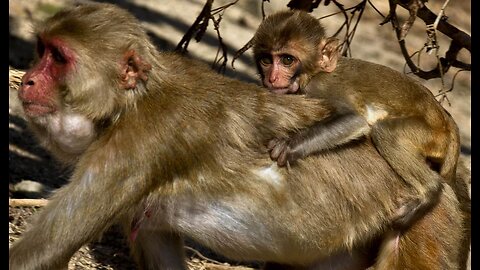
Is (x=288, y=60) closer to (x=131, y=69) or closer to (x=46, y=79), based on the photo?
(x=131, y=69)

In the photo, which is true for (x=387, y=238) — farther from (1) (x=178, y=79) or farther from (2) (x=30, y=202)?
(2) (x=30, y=202)

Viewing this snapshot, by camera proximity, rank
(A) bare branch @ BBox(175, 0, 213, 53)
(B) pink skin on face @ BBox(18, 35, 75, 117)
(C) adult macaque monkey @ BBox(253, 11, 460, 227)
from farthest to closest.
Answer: (A) bare branch @ BBox(175, 0, 213, 53), (C) adult macaque monkey @ BBox(253, 11, 460, 227), (B) pink skin on face @ BBox(18, 35, 75, 117)

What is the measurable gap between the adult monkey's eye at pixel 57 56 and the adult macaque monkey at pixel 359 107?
1.26 m

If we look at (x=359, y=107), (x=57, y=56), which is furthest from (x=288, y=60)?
(x=57, y=56)

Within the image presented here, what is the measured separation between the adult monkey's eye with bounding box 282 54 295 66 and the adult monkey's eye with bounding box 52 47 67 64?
1719mm

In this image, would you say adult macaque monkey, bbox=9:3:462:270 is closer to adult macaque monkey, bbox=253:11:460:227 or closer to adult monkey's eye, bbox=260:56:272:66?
adult macaque monkey, bbox=253:11:460:227

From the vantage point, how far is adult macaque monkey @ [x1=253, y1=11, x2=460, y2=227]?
614 centimetres

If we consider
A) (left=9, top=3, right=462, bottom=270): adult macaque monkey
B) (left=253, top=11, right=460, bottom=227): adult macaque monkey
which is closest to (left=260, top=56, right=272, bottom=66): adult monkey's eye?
(left=253, top=11, right=460, bottom=227): adult macaque monkey

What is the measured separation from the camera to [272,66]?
6.66 m

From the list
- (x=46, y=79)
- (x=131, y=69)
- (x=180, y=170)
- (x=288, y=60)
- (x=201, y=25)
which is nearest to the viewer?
(x=46, y=79)

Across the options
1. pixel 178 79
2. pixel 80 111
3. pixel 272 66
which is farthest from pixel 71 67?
pixel 272 66

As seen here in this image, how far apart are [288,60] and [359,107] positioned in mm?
577

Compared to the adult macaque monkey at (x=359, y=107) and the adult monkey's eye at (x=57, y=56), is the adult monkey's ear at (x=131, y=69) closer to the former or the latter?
the adult monkey's eye at (x=57, y=56)

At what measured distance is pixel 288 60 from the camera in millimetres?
6711
